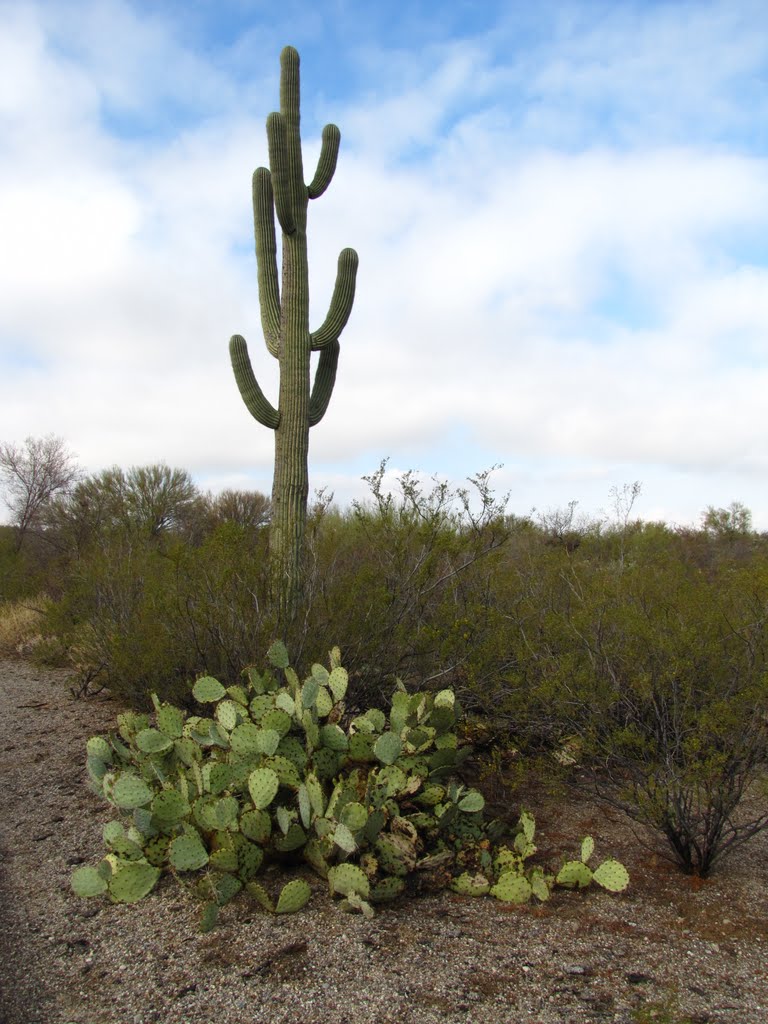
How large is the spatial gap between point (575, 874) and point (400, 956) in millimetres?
992

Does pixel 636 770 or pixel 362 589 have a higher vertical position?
pixel 362 589

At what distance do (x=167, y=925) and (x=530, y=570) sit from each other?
470cm

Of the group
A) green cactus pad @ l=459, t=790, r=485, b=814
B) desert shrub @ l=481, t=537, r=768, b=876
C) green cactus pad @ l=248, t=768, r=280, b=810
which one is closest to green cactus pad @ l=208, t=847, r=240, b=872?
green cactus pad @ l=248, t=768, r=280, b=810

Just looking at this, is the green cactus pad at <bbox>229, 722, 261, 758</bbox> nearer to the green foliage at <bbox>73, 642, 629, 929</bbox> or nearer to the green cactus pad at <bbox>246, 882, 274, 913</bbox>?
the green foliage at <bbox>73, 642, 629, 929</bbox>

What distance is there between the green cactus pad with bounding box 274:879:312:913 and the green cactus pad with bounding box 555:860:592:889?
1214mm

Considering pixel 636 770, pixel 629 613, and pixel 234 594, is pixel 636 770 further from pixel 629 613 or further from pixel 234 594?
pixel 234 594

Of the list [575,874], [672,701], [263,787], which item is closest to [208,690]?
[263,787]

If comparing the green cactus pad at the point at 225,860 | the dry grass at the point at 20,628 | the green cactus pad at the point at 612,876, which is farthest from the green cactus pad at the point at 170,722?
the dry grass at the point at 20,628

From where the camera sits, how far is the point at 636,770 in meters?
3.99

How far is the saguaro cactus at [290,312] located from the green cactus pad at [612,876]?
4.44 m

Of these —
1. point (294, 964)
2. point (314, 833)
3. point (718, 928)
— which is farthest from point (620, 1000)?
point (314, 833)

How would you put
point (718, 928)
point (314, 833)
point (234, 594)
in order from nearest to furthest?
point (718, 928) < point (314, 833) < point (234, 594)

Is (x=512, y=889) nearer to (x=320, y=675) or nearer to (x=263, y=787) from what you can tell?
(x=263, y=787)

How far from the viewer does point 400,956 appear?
3160mm
